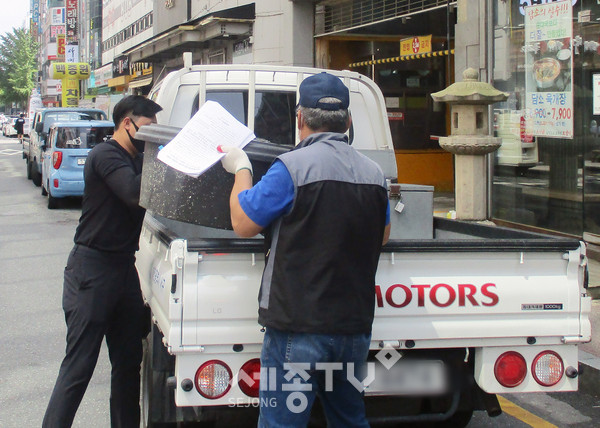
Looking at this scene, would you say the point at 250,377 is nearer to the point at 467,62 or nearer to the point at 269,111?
the point at 269,111

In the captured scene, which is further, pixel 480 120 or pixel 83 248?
pixel 480 120

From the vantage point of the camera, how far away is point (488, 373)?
3.56 m

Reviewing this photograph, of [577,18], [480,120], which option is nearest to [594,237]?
[480,120]

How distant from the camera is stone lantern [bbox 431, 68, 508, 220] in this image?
31.9 feet

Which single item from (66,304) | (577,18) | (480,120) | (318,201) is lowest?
(66,304)

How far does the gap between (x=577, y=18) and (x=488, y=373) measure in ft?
23.7

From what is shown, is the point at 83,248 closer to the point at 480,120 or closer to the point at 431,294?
the point at 431,294

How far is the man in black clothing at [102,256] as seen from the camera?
3855 millimetres

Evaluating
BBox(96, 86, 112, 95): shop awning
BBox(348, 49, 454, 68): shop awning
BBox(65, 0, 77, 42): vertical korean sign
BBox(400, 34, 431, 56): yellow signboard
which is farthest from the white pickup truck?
BBox(65, 0, 77, 42): vertical korean sign

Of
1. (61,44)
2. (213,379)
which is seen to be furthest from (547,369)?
(61,44)

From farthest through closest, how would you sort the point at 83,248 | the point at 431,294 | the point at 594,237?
the point at 594,237, the point at 83,248, the point at 431,294

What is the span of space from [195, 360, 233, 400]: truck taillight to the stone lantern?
703 cm

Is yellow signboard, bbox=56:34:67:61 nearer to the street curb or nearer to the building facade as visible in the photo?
the building facade

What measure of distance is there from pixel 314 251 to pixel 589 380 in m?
3.44
